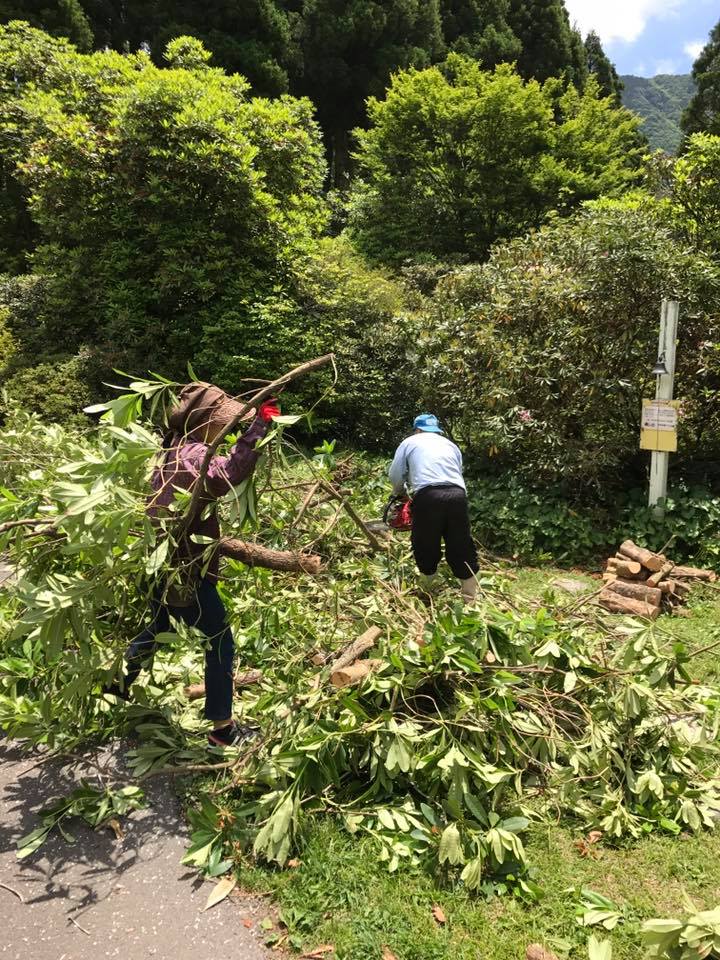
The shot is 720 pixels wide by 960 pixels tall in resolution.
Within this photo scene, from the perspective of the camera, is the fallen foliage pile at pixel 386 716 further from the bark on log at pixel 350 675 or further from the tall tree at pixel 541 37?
the tall tree at pixel 541 37

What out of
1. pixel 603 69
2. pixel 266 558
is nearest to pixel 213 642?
pixel 266 558

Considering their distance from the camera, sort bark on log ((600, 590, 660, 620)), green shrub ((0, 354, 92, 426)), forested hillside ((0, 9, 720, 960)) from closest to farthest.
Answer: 1. forested hillside ((0, 9, 720, 960))
2. bark on log ((600, 590, 660, 620))
3. green shrub ((0, 354, 92, 426))

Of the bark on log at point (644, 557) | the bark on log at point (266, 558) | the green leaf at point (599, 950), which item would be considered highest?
the bark on log at point (266, 558)

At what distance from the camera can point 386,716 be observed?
2.63 metres

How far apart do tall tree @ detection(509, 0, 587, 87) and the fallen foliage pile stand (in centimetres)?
2715

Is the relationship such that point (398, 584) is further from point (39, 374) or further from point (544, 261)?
point (39, 374)

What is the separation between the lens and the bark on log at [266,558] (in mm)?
3088

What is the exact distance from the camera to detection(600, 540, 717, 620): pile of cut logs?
14.6 ft

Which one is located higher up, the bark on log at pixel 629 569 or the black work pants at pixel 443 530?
the black work pants at pixel 443 530

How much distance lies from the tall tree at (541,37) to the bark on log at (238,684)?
27166 mm

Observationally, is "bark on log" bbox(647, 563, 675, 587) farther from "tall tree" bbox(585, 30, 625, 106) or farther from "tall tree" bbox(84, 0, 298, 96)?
"tall tree" bbox(585, 30, 625, 106)

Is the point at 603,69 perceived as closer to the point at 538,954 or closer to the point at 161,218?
the point at 161,218

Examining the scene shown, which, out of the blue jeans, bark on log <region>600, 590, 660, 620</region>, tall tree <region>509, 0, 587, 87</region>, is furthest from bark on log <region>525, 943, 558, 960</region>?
tall tree <region>509, 0, 587, 87</region>

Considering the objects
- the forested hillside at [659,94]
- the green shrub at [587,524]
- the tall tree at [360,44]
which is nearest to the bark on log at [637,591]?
the green shrub at [587,524]
